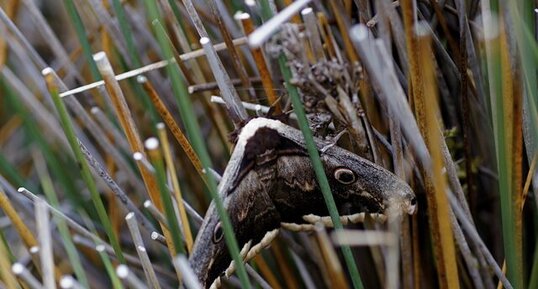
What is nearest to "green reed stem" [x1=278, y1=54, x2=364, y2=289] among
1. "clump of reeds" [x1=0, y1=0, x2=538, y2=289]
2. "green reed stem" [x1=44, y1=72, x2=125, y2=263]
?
"clump of reeds" [x1=0, y1=0, x2=538, y2=289]

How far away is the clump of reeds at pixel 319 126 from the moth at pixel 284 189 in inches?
1.3

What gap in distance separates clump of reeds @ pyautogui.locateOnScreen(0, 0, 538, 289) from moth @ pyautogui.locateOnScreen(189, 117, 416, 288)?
33 mm

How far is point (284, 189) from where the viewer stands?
844 mm

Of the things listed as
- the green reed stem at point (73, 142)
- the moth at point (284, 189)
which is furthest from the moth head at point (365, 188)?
the green reed stem at point (73, 142)

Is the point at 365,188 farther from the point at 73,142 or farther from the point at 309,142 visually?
the point at 73,142

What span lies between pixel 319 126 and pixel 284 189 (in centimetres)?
9

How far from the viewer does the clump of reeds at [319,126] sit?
2.09ft

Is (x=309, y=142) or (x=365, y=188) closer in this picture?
(x=309, y=142)

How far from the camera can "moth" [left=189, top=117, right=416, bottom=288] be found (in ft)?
2.55

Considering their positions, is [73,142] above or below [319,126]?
above

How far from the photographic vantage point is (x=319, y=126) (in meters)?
0.83

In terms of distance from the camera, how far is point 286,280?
107 cm

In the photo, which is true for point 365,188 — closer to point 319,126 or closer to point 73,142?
point 319,126

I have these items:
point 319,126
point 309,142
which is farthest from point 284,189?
point 309,142
